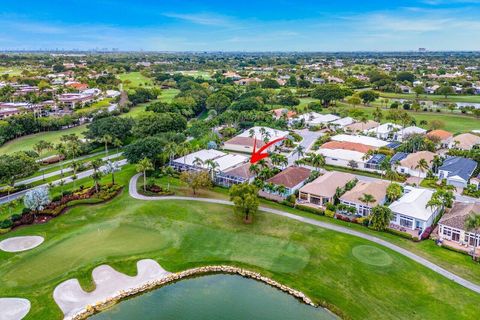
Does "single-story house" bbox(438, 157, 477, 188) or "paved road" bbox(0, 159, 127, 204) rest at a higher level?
"single-story house" bbox(438, 157, 477, 188)

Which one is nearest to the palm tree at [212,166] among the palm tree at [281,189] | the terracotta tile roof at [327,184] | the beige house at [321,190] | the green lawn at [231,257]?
the green lawn at [231,257]

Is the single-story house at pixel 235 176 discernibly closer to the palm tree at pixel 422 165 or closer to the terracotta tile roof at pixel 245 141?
the terracotta tile roof at pixel 245 141

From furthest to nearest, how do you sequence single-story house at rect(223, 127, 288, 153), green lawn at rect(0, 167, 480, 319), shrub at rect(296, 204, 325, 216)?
single-story house at rect(223, 127, 288, 153), shrub at rect(296, 204, 325, 216), green lawn at rect(0, 167, 480, 319)

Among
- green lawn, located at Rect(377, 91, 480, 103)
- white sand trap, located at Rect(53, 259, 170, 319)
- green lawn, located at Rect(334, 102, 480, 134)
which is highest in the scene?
green lawn, located at Rect(377, 91, 480, 103)

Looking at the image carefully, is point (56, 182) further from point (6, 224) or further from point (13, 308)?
point (13, 308)

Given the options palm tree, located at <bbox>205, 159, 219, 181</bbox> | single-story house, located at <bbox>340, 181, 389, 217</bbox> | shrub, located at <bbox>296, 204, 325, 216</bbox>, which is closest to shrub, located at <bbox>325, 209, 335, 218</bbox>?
shrub, located at <bbox>296, 204, 325, 216</bbox>

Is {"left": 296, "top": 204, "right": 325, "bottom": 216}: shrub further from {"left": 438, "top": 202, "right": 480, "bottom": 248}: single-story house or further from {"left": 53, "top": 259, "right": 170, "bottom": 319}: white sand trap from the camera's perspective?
{"left": 53, "top": 259, "right": 170, "bottom": 319}: white sand trap
